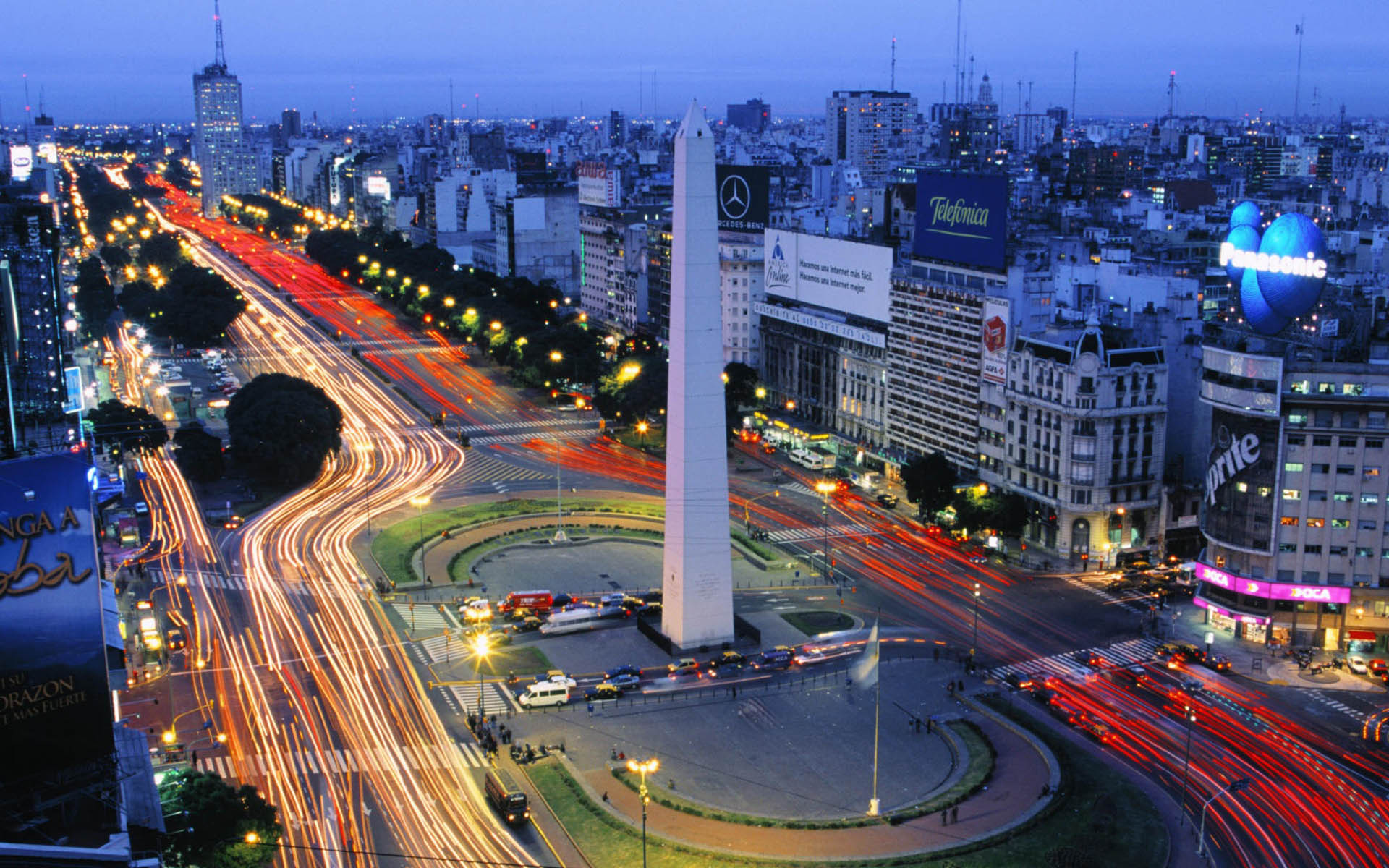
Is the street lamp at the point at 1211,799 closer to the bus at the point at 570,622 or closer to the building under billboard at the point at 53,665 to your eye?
the bus at the point at 570,622

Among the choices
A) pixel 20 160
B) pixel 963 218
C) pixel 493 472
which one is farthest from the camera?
pixel 20 160

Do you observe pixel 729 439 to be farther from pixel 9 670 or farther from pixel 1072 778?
pixel 9 670

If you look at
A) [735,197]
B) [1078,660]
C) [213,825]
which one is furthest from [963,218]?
[213,825]

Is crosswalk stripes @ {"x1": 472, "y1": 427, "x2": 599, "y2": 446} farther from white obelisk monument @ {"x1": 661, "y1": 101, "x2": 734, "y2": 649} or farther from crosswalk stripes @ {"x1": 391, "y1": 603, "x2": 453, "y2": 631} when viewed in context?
white obelisk monument @ {"x1": 661, "y1": 101, "x2": 734, "y2": 649}

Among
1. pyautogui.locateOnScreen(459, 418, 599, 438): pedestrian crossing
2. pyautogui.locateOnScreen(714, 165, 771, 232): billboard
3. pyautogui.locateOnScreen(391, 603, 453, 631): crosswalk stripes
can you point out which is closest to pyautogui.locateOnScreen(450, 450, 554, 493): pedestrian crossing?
pyautogui.locateOnScreen(459, 418, 599, 438): pedestrian crossing

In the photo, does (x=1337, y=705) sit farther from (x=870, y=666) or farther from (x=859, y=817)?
(x=859, y=817)

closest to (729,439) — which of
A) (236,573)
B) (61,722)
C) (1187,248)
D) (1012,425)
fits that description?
(1012,425)
